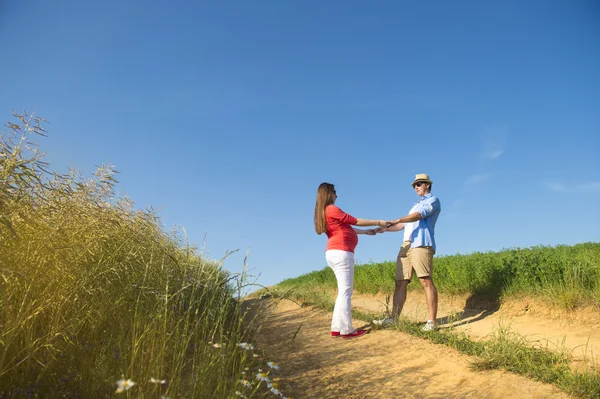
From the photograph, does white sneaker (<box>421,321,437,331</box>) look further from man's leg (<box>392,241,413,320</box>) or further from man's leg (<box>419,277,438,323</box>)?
man's leg (<box>392,241,413,320</box>)

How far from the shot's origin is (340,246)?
6.31 meters

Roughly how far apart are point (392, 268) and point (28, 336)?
12747 millimetres

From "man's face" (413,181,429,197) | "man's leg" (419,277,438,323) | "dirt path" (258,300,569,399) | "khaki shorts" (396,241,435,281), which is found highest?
"man's face" (413,181,429,197)

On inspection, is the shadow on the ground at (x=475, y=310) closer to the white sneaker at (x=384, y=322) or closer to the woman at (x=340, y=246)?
the white sneaker at (x=384, y=322)

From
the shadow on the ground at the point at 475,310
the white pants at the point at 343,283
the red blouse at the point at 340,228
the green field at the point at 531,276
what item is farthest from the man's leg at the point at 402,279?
the green field at the point at 531,276

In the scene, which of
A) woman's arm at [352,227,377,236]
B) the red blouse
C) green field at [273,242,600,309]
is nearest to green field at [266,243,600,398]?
green field at [273,242,600,309]

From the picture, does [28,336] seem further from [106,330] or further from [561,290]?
[561,290]

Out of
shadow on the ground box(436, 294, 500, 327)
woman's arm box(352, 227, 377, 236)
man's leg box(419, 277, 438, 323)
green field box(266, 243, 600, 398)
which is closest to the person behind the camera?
green field box(266, 243, 600, 398)

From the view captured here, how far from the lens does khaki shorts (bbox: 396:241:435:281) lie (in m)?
6.83

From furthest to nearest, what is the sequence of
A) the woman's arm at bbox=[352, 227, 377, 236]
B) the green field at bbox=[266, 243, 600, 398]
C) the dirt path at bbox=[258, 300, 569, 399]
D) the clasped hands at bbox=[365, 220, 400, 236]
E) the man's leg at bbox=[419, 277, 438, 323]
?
the woman's arm at bbox=[352, 227, 377, 236]
the clasped hands at bbox=[365, 220, 400, 236]
the man's leg at bbox=[419, 277, 438, 323]
the green field at bbox=[266, 243, 600, 398]
the dirt path at bbox=[258, 300, 569, 399]

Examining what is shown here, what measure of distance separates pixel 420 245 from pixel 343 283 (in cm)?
159

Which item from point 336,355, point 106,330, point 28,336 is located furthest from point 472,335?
point 28,336

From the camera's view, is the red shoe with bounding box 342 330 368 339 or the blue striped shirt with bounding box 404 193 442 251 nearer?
the red shoe with bounding box 342 330 368 339

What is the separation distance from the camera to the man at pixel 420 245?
681 centimetres
